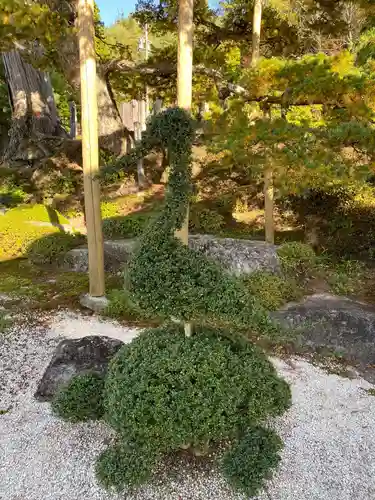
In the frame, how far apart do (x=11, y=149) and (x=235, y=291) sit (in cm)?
1563

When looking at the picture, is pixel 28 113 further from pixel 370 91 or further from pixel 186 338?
pixel 186 338

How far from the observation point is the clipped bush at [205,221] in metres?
10.7

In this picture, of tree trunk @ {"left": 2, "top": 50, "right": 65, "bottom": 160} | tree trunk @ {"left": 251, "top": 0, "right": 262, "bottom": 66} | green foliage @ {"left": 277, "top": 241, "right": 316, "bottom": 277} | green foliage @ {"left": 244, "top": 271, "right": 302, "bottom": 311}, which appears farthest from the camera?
tree trunk @ {"left": 2, "top": 50, "right": 65, "bottom": 160}

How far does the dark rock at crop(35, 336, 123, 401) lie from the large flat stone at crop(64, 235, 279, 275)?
2.93 meters

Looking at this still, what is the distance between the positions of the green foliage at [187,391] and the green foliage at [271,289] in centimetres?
357

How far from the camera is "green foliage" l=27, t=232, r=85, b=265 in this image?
9.67m

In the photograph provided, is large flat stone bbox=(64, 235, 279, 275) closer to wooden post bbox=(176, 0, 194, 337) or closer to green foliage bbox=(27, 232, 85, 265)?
green foliage bbox=(27, 232, 85, 265)

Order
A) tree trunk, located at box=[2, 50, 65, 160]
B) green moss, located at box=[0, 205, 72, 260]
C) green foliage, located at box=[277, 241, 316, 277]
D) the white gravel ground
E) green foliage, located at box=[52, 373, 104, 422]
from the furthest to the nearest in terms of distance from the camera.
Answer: tree trunk, located at box=[2, 50, 65, 160] → green moss, located at box=[0, 205, 72, 260] → green foliage, located at box=[277, 241, 316, 277] → green foliage, located at box=[52, 373, 104, 422] → the white gravel ground

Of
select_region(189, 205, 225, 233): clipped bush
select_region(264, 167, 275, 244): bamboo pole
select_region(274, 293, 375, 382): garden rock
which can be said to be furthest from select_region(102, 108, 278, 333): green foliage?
select_region(189, 205, 225, 233): clipped bush

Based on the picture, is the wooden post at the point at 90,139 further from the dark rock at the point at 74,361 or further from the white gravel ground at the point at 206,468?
the dark rock at the point at 74,361

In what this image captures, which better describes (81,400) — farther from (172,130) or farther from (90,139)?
(90,139)

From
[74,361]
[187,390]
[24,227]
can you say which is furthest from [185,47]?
[24,227]

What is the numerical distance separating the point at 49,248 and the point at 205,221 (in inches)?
162

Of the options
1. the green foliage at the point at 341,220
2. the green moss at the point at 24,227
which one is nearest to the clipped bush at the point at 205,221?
the green foliage at the point at 341,220
